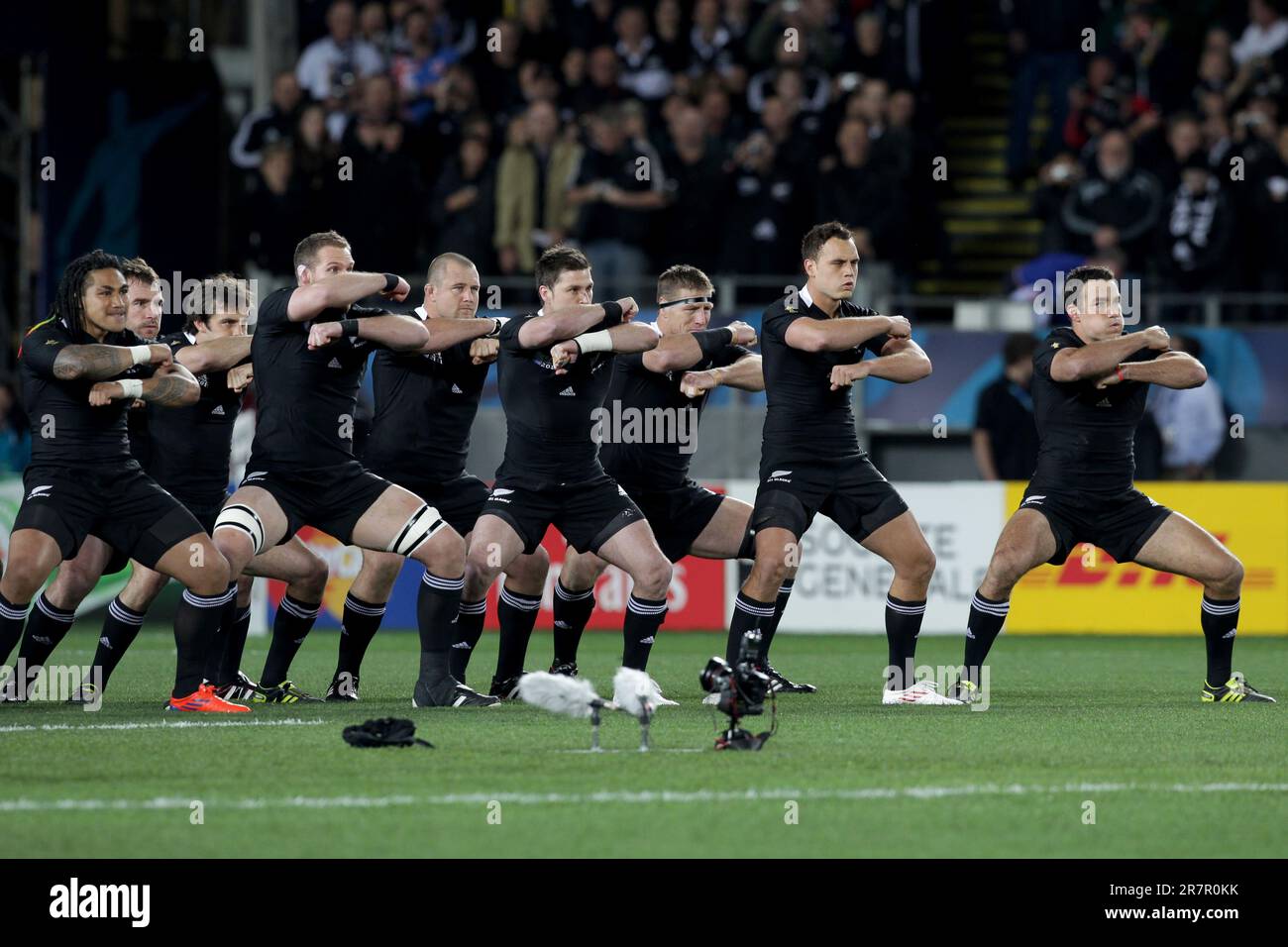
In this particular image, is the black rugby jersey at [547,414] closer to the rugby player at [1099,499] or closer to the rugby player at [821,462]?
the rugby player at [821,462]

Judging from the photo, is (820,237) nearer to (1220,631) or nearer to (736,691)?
(1220,631)

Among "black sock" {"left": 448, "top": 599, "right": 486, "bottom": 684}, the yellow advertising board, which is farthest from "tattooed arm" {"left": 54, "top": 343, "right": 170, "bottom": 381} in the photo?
the yellow advertising board

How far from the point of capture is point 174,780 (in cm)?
812

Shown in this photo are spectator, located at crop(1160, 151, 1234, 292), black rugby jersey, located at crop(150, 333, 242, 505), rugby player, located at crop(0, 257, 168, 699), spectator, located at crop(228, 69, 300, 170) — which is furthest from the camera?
spectator, located at crop(228, 69, 300, 170)

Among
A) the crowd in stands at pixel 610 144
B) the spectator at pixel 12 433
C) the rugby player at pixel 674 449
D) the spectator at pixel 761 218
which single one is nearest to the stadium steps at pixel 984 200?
the crowd in stands at pixel 610 144

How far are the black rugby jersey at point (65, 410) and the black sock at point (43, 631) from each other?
1.05 m

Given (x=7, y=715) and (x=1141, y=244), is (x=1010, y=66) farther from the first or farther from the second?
(x=7, y=715)

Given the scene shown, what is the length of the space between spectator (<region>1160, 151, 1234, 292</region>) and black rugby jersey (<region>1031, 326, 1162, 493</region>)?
28.0 feet

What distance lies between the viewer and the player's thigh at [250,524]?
35.1ft

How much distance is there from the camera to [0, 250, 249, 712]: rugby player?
10.4 meters

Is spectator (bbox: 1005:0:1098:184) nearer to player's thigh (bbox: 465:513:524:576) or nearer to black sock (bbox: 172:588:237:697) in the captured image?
player's thigh (bbox: 465:513:524:576)

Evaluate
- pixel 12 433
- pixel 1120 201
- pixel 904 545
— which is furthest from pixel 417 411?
pixel 1120 201

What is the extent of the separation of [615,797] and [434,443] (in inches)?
173
